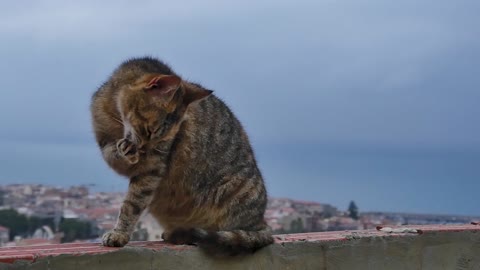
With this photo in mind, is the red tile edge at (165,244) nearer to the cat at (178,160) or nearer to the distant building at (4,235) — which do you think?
the cat at (178,160)

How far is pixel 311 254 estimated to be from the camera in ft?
10.5

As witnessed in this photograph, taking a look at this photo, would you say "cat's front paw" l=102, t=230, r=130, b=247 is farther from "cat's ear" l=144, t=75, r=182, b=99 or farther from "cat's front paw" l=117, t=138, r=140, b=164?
"cat's ear" l=144, t=75, r=182, b=99

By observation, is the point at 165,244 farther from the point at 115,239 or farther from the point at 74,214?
the point at 74,214

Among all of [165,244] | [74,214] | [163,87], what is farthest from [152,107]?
[74,214]

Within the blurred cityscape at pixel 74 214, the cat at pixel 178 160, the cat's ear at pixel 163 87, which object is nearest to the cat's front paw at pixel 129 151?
the cat at pixel 178 160

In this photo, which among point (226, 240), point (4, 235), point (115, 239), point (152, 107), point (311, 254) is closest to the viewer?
point (115, 239)

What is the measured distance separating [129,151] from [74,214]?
15605 millimetres

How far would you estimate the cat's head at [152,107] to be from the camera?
306 centimetres

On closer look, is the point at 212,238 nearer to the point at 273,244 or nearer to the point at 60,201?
the point at 273,244

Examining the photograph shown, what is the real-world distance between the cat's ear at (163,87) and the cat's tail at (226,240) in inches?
22.1

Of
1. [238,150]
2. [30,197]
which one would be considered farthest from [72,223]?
[238,150]

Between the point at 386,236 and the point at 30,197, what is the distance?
20.0 meters

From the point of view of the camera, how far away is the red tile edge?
2484mm

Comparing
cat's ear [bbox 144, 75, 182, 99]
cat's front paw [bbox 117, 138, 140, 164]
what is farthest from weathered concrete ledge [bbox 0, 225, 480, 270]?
cat's ear [bbox 144, 75, 182, 99]
